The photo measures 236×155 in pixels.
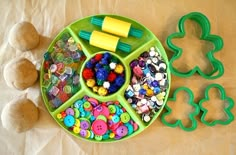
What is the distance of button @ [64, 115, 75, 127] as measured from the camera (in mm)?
799

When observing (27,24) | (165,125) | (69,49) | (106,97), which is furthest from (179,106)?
(27,24)

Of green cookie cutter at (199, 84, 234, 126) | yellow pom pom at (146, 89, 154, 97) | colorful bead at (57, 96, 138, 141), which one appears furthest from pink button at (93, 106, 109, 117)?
green cookie cutter at (199, 84, 234, 126)

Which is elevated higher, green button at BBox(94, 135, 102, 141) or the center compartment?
the center compartment

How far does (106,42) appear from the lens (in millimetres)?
798

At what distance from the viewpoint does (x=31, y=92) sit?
0.82 metres

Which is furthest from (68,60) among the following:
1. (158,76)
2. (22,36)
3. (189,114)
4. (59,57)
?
(189,114)

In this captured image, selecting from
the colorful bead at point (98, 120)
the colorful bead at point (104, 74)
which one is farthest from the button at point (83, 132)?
the colorful bead at point (104, 74)

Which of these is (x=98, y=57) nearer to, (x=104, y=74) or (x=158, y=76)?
(x=104, y=74)

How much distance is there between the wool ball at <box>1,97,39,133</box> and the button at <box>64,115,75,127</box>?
3.0 inches

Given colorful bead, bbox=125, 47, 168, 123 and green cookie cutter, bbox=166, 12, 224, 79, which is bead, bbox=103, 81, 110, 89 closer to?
colorful bead, bbox=125, 47, 168, 123

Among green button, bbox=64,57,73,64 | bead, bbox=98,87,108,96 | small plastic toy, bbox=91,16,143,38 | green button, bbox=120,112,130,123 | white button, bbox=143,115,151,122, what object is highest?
small plastic toy, bbox=91,16,143,38

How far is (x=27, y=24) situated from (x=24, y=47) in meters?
0.06

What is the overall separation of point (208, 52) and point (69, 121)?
1.27 feet

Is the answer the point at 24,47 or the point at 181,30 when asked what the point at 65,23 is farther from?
the point at 181,30
